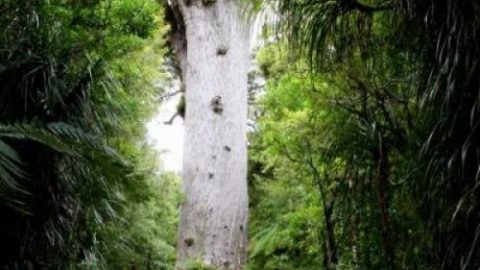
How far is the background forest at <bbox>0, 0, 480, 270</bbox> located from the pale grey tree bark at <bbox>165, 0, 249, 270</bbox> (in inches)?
13.7

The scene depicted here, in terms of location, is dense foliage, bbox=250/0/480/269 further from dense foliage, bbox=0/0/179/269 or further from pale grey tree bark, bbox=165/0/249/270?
dense foliage, bbox=0/0/179/269

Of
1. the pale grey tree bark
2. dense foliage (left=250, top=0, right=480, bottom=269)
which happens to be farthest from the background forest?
the pale grey tree bark

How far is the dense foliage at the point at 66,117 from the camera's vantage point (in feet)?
11.4

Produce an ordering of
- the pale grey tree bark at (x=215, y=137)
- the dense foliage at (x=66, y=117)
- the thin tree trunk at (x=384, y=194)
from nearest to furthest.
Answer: the thin tree trunk at (x=384, y=194) → the dense foliage at (x=66, y=117) → the pale grey tree bark at (x=215, y=137)

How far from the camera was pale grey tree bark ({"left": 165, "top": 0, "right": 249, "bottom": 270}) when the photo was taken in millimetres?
4652

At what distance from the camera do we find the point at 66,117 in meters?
3.74

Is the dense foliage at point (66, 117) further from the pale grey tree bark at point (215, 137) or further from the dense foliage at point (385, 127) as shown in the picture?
the dense foliage at point (385, 127)

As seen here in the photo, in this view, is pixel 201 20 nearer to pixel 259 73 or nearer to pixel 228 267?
pixel 228 267

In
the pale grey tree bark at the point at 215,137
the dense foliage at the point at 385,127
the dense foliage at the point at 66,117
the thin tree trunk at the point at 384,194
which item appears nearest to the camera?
the dense foliage at the point at 385,127

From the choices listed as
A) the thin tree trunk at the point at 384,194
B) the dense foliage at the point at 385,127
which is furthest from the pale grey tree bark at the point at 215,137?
the thin tree trunk at the point at 384,194

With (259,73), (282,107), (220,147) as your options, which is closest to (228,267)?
(220,147)

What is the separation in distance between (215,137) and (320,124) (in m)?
0.91

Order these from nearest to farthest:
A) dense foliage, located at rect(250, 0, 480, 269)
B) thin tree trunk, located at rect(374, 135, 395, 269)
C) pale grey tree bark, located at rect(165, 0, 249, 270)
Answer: dense foliage, located at rect(250, 0, 480, 269)
thin tree trunk, located at rect(374, 135, 395, 269)
pale grey tree bark, located at rect(165, 0, 249, 270)

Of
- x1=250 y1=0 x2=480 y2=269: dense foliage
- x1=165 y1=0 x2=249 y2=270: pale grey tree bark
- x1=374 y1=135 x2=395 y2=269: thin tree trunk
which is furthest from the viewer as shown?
x1=165 y1=0 x2=249 y2=270: pale grey tree bark
